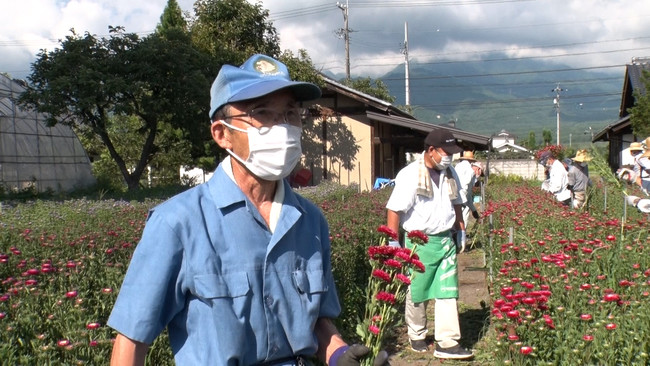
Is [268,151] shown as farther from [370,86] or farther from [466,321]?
[370,86]

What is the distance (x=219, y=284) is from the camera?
6.57ft

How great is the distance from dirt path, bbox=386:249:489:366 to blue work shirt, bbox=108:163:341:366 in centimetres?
419

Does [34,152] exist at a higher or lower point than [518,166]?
higher

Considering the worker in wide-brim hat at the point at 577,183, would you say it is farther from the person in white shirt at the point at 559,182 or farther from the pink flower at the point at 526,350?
the pink flower at the point at 526,350

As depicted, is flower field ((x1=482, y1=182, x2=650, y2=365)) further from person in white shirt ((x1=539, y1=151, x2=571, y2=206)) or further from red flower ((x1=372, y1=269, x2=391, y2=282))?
person in white shirt ((x1=539, y1=151, x2=571, y2=206))

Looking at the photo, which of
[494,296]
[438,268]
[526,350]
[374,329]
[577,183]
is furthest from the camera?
[577,183]

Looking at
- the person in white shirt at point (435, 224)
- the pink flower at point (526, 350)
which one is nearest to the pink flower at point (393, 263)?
the pink flower at point (526, 350)

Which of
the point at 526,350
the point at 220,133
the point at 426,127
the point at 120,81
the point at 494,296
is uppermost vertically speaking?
the point at 120,81

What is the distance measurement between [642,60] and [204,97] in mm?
22275

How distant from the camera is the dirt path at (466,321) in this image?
6210 millimetres

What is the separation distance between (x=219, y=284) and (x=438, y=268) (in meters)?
4.24

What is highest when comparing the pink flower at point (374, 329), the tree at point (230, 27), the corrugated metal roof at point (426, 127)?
the tree at point (230, 27)

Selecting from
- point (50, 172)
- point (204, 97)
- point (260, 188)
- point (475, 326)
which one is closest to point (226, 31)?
point (204, 97)

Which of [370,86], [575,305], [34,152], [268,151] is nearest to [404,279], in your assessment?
[268,151]
